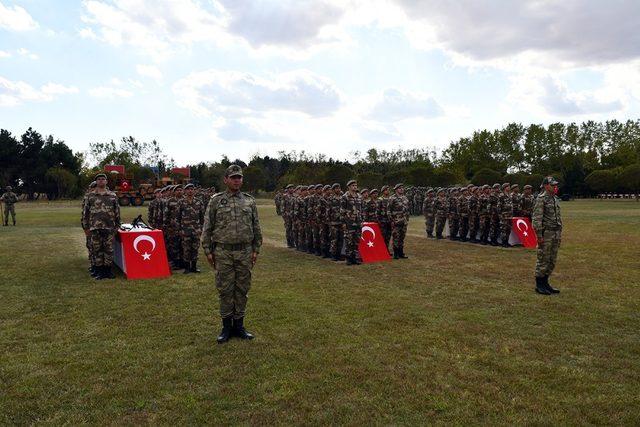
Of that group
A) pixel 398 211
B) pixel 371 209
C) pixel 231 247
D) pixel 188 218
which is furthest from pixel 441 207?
pixel 231 247

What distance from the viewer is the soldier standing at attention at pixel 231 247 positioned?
18.0ft

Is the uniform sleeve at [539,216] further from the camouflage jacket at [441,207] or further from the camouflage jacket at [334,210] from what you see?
the camouflage jacket at [441,207]

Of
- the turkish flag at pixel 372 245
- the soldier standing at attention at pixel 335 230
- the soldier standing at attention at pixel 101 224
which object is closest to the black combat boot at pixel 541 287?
the turkish flag at pixel 372 245

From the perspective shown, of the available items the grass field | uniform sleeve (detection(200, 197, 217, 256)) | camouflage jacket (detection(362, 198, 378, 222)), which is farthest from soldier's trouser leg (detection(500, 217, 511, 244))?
uniform sleeve (detection(200, 197, 217, 256))

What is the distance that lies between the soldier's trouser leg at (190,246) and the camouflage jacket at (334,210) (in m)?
3.40

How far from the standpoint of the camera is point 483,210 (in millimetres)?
14898

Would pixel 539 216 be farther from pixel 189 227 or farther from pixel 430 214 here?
pixel 430 214

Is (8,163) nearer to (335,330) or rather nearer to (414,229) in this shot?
(414,229)

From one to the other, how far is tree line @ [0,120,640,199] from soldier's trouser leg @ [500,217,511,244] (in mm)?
40567

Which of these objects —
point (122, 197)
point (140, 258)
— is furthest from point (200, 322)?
point (122, 197)

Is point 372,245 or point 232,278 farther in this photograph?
point 372,245

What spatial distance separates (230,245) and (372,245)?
665cm

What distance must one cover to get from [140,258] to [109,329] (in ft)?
11.6

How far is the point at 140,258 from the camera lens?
9266 millimetres
